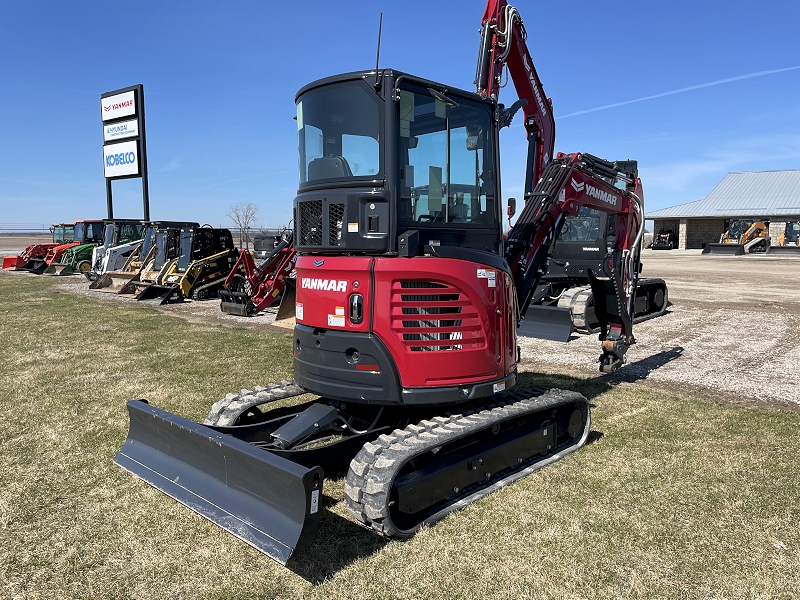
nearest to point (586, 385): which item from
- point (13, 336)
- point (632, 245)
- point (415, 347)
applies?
point (632, 245)

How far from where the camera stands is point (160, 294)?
20125mm

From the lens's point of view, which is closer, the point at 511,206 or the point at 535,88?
the point at 511,206

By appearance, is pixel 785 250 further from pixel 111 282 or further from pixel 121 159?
pixel 111 282

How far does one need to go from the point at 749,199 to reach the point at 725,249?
439 inches

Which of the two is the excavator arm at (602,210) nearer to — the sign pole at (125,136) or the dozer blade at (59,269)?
the sign pole at (125,136)

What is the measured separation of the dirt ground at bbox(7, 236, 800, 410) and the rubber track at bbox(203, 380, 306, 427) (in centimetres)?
489

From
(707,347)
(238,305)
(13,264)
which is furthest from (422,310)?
(13,264)

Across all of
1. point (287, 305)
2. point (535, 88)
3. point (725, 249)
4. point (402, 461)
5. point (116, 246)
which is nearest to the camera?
point (402, 461)

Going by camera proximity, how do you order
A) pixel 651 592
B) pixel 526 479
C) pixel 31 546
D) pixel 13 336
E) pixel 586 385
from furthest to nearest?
pixel 13 336 → pixel 586 385 → pixel 526 479 → pixel 31 546 → pixel 651 592

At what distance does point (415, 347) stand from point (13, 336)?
433 inches

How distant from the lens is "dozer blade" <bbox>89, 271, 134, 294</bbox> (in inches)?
854

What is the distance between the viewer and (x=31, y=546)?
13.6 ft

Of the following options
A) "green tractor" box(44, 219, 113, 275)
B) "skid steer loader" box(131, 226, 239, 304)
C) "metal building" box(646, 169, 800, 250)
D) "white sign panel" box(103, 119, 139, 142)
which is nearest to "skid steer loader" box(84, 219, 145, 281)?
"green tractor" box(44, 219, 113, 275)

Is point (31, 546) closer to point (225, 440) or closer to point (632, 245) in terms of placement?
point (225, 440)
